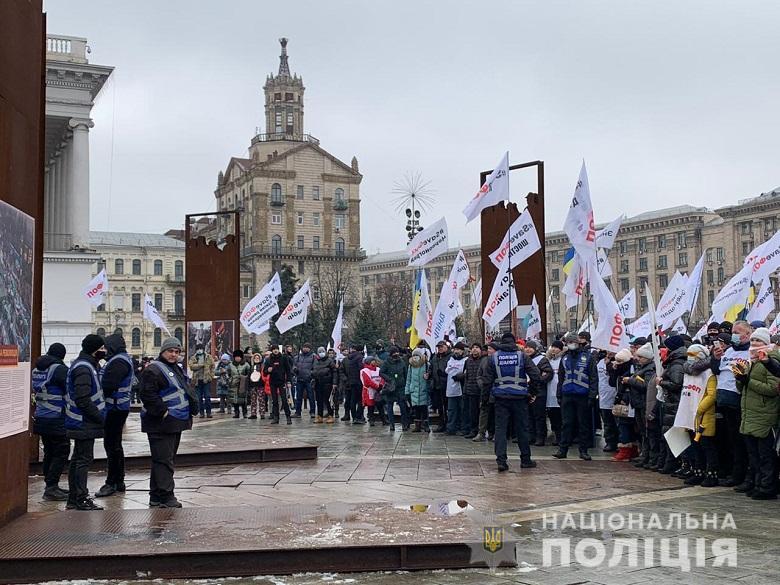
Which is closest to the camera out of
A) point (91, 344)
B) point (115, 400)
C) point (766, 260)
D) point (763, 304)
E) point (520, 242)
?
point (91, 344)

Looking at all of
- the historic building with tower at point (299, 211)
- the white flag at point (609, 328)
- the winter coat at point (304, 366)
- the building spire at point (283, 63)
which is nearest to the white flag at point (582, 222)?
the white flag at point (609, 328)

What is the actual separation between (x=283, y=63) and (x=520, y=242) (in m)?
117

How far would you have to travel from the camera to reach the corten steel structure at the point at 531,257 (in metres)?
19.3

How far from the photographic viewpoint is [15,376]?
28.2ft

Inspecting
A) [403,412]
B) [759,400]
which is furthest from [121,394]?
[403,412]

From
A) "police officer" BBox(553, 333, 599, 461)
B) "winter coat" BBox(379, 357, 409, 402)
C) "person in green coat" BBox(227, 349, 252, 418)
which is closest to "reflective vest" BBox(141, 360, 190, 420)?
"police officer" BBox(553, 333, 599, 461)

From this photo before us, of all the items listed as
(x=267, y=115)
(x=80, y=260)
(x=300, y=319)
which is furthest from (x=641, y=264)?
(x=300, y=319)

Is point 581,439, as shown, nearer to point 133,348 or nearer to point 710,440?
point 710,440

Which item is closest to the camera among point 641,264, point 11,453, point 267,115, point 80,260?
point 11,453

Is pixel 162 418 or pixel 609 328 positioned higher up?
pixel 609 328

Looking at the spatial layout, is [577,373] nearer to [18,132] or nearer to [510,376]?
[510,376]

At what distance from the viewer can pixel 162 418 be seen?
384 inches

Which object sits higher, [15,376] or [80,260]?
[80,260]

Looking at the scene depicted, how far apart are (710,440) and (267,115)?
11963 centimetres
